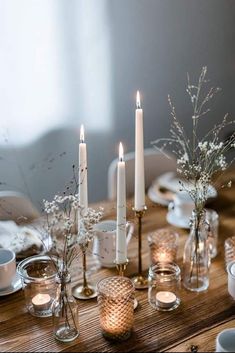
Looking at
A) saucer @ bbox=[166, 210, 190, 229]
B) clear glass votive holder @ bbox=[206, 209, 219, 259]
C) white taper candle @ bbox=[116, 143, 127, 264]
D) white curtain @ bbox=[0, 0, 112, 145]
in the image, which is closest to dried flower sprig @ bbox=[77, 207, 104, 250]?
white taper candle @ bbox=[116, 143, 127, 264]

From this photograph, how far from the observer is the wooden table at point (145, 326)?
1091 millimetres

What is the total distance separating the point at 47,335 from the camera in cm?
113

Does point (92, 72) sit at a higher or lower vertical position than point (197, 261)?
higher

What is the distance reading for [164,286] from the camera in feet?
4.12

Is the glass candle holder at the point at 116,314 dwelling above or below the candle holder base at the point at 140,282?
above

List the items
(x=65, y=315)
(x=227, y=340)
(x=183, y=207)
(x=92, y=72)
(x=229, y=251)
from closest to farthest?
(x=227, y=340) < (x=65, y=315) < (x=229, y=251) < (x=183, y=207) < (x=92, y=72)

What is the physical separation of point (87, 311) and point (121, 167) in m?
0.35

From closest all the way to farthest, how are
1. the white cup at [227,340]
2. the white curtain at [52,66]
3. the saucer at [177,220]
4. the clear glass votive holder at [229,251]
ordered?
the white cup at [227,340] < the clear glass votive holder at [229,251] < the saucer at [177,220] < the white curtain at [52,66]

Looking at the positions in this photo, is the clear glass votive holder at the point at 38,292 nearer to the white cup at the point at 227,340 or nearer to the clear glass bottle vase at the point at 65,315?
the clear glass bottle vase at the point at 65,315

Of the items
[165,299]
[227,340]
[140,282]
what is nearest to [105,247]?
[140,282]

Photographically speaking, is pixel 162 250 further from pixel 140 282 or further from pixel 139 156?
pixel 139 156

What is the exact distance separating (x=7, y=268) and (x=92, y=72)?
1.12 m

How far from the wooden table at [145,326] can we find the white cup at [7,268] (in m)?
0.04

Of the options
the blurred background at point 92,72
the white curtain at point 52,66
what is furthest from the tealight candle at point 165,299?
the white curtain at point 52,66
